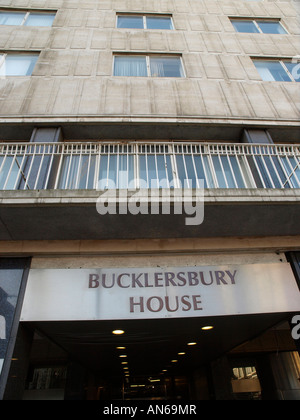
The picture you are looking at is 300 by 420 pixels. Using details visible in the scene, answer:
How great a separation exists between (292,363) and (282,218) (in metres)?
7.88

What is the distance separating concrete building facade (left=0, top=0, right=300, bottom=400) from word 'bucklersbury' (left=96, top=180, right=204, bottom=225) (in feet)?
0.09

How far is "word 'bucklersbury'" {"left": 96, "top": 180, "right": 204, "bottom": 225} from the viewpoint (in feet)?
15.0

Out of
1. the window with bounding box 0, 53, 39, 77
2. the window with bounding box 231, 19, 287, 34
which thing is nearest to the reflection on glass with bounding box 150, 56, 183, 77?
the window with bounding box 231, 19, 287, 34

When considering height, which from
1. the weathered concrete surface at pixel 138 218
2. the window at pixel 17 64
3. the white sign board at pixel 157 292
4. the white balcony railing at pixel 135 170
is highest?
the window at pixel 17 64

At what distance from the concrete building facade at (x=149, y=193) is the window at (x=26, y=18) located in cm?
8

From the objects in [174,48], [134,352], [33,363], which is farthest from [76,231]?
[174,48]

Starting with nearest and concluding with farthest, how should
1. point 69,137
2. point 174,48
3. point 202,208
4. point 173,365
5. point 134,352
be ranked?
point 202,208 → point 69,137 → point 134,352 → point 174,48 → point 173,365

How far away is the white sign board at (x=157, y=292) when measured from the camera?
182 inches

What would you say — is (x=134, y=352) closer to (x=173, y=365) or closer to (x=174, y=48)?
(x=173, y=365)

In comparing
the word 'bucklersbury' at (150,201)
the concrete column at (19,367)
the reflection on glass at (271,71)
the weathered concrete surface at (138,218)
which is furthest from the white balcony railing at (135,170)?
the reflection on glass at (271,71)

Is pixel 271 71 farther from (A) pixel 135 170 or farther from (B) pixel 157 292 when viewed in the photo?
(B) pixel 157 292

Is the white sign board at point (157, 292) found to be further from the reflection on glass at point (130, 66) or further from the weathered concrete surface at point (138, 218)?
the reflection on glass at point (130, 66)

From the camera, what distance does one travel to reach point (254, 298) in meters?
4.90

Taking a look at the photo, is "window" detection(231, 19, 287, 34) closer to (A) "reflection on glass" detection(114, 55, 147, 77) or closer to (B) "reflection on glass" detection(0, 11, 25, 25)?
(A) "reflection on glass" detection(114, 55, 147, 77)
